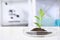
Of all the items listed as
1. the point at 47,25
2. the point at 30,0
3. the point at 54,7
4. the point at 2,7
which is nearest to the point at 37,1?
the point at 30,0

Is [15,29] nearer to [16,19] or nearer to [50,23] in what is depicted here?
[16,19]

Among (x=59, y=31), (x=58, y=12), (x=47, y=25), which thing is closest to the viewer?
(x=59, y=31)

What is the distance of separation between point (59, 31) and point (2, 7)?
31.3 inches

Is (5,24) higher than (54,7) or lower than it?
lower

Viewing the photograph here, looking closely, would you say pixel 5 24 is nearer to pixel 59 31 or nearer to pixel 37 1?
pixel 37 1

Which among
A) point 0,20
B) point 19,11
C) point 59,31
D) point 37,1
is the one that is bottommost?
point 59,31

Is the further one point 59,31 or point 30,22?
point 30,22

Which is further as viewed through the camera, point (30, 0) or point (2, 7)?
point (2, 7)

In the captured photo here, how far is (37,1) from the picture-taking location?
158cm

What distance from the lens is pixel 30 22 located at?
153 cm

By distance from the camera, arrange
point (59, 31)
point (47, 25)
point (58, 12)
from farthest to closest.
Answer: point (58, 12), point (47, 25), point (59, 31)

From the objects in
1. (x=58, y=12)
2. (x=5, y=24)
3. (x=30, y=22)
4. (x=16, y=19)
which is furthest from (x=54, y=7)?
(x=5, y=24)

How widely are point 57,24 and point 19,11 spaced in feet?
1.69

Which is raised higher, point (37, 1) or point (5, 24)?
point (37, 1)
